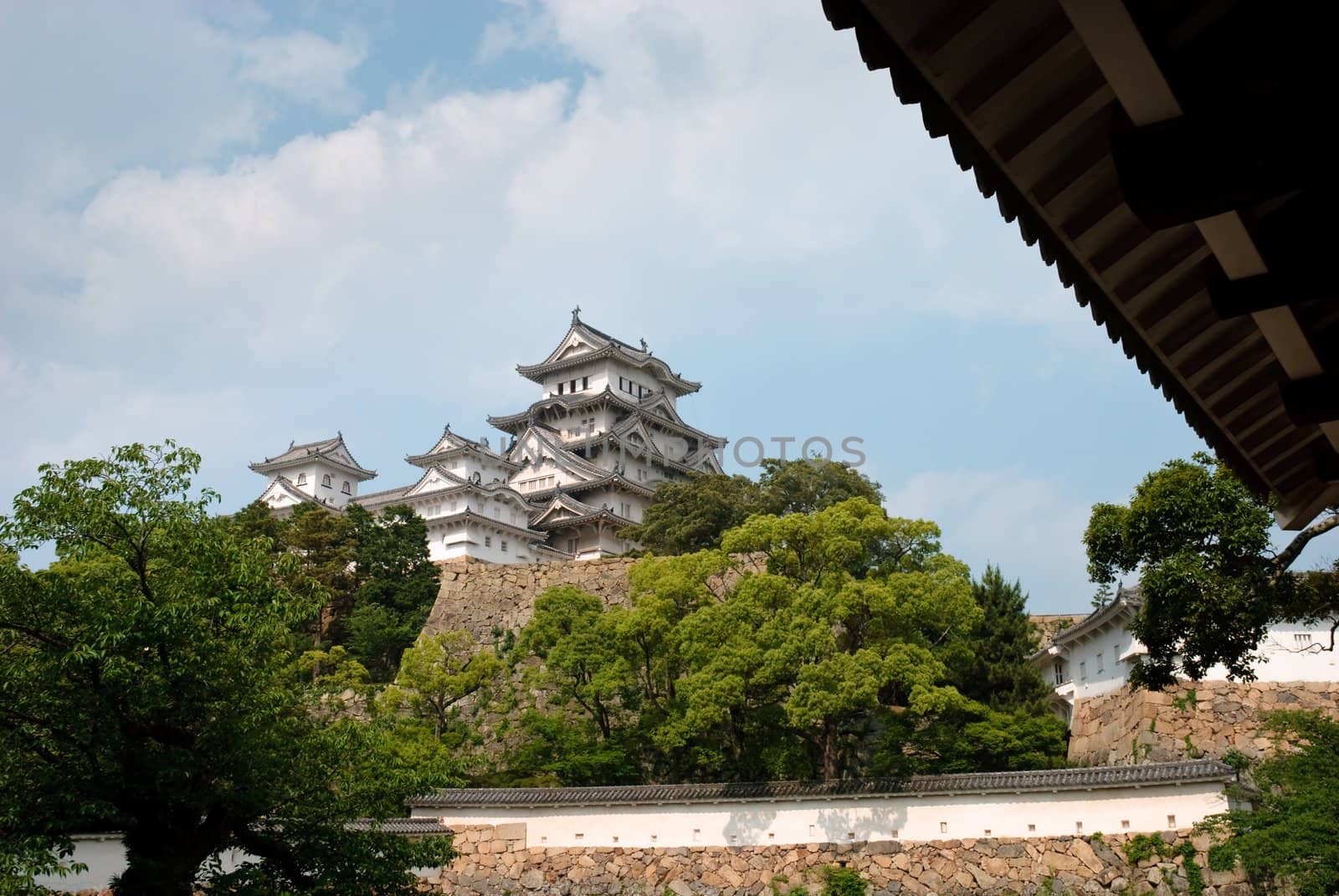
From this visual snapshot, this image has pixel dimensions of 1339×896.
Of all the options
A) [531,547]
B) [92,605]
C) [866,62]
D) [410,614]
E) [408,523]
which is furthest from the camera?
[531,547]

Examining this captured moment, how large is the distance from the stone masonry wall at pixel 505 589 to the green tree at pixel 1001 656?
10099 millimetres

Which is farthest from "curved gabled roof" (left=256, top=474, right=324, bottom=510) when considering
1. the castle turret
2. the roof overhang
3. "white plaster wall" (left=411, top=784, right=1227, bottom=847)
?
the roof overhang

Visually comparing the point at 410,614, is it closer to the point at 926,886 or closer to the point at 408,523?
the point at 408,523

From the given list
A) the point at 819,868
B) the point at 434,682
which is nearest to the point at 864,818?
the point at 819,868

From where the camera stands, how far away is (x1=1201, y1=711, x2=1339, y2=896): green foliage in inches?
561

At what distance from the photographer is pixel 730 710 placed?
21.8 m

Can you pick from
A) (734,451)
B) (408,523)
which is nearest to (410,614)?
(408,523)

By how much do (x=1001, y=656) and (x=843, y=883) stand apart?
769 cm

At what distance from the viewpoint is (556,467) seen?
4744cm

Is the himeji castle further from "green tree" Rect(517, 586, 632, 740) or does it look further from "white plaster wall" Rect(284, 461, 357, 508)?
"green tree" Rect(517, 586, 632, 740)

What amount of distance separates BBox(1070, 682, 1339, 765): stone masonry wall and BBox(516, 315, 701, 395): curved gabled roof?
3293 centimetres

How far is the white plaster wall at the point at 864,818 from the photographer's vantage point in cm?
1731

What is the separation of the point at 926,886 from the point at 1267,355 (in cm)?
1598

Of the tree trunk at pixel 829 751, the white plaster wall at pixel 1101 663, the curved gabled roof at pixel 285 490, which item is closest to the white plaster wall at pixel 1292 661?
the white plaster wall at pixel 1101 663
